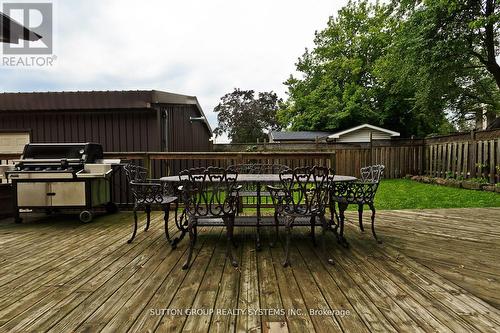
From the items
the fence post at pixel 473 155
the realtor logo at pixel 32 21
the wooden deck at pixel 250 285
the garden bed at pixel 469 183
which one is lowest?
the wooden deck at pixel 250 285

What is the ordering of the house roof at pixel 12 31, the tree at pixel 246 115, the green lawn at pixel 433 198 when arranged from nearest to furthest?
the house roof at pixel 12 31 → the green lawn at pixel 433 198 → the tree at pixel 246 115

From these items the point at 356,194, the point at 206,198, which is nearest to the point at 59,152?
the point at 206,198

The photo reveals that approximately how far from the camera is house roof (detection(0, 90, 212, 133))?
583 centimetres

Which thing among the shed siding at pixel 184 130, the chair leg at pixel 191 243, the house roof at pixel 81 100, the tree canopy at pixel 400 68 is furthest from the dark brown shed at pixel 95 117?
the tree canopy at pixel 400 68

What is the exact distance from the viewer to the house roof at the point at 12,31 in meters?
3.80

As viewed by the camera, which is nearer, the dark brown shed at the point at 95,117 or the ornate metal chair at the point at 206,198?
the ornate metal chair at the point at 206,198

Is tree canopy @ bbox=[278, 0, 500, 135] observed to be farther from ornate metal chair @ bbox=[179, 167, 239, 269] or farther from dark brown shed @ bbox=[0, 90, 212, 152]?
ornate metal chair @ bbox=[179, 167, 239, 269]

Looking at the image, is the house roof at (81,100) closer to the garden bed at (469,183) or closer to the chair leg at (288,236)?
the chair leg at (288,236)

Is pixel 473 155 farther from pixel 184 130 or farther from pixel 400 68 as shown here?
pixel 184 130

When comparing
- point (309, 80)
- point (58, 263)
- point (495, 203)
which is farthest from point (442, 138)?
point (309, 80)

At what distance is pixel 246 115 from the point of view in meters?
31.6

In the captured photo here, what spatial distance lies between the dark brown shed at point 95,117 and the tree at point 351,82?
1517 cm

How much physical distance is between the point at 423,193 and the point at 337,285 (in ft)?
19.6

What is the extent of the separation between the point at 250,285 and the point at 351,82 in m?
20.6
